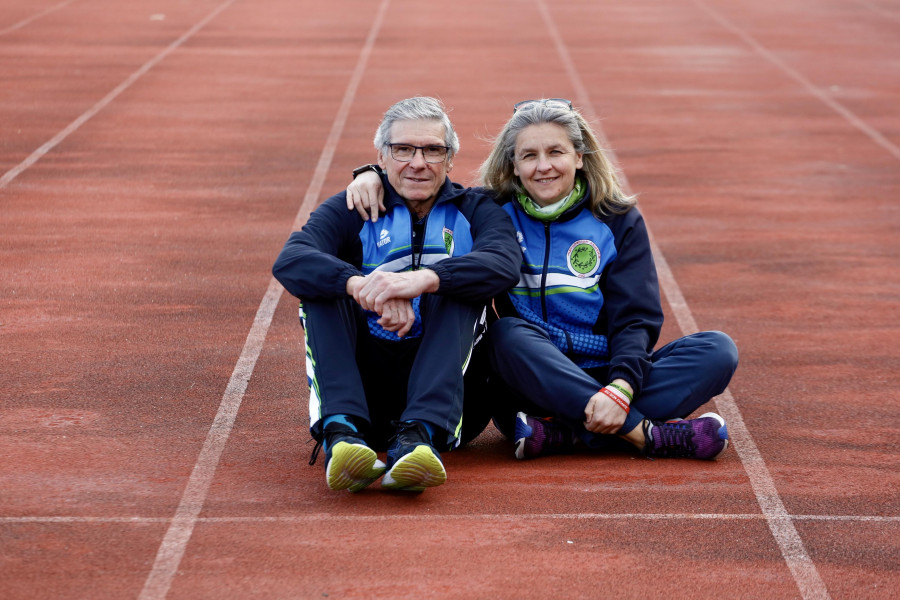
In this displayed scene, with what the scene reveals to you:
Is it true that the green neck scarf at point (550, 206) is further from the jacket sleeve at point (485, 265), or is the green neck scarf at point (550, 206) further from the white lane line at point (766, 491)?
the white lane line at point (766, 491)

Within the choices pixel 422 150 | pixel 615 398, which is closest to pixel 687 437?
pixel 615 398

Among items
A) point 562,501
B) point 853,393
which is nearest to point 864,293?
point 853,393

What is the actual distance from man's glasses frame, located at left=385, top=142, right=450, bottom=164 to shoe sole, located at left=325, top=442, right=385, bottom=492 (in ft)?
3.27

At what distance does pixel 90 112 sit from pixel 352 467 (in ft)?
28.7

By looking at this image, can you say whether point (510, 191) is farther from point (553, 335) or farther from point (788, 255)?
point (788, 255)

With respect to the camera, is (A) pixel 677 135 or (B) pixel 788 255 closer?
(B) pixel 788 255

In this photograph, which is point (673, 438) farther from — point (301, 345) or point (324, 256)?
point (301, 345)

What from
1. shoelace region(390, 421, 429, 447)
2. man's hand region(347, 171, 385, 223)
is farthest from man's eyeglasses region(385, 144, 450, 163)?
shoelace region(390, 421, 429, 447)

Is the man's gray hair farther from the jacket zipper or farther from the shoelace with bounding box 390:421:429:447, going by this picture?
the shoelace with bounding box 390:421:429:447

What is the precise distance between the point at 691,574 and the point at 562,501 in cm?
58

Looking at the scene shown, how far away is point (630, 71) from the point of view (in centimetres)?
1468

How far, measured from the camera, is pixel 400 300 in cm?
380

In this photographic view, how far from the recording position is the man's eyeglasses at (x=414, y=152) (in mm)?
4031

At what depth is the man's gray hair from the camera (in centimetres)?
407
